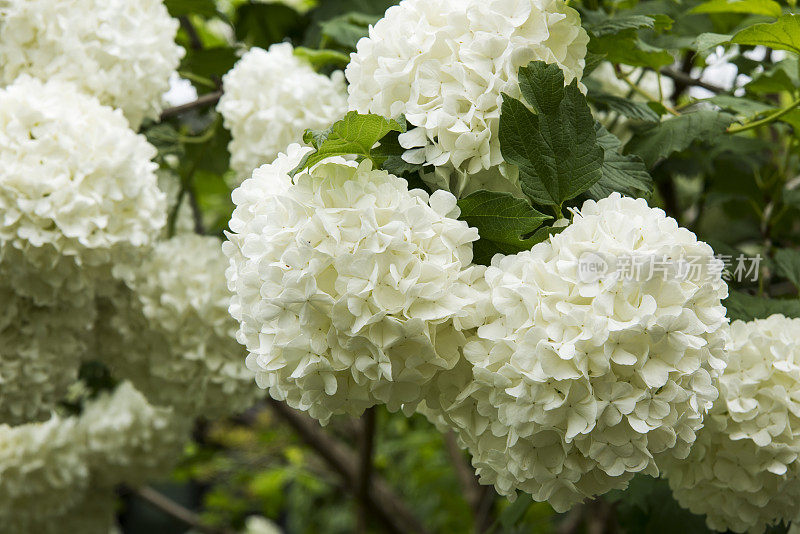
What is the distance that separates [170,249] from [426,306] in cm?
76

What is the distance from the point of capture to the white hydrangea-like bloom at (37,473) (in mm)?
1681

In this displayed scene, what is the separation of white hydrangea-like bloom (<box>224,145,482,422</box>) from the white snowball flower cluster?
0.17 ft

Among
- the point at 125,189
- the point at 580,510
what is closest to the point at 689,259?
the point at 125,189

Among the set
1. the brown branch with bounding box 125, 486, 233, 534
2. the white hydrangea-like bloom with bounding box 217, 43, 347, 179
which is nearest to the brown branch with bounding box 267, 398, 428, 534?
the brown branch with bounding box 125, 486, 233, 534

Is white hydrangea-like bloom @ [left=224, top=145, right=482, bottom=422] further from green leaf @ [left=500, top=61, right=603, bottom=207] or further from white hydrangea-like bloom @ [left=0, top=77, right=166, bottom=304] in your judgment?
white hydrangea-like bloom @ [left=0, top=77, right=166, bottom=304]

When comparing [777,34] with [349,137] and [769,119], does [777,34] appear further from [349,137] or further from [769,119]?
[349,137]

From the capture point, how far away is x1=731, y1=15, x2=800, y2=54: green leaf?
3.12 ft

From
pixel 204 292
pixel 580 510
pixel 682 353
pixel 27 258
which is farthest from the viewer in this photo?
pixel 580 510

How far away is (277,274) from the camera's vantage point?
30.6 inches

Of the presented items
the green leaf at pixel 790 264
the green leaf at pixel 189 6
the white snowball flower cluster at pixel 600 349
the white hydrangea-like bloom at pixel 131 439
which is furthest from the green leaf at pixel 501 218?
the white hydrangea-like bloom at pixel 131 439

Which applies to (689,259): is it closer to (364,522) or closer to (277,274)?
(277,274)

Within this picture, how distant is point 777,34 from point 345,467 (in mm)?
1780

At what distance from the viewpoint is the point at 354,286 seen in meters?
0.76

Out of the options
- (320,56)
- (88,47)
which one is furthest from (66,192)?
(320,56)
